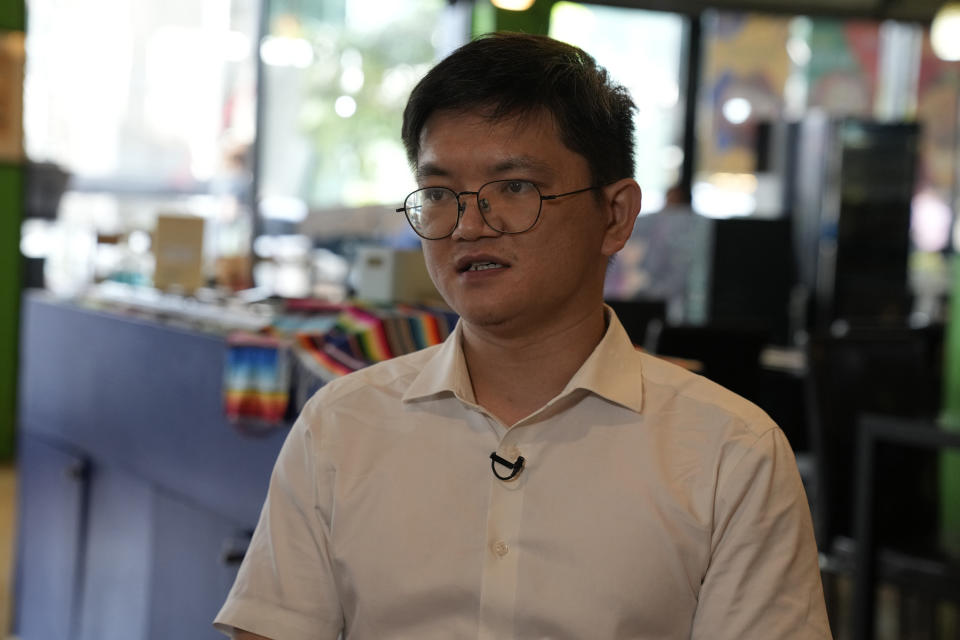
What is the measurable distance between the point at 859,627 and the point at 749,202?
19.2 feet

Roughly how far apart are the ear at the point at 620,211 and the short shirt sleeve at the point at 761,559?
12.0 inches

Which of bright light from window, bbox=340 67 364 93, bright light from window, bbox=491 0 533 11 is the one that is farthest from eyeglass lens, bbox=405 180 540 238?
bright light from window, bbox=340 67 364 93

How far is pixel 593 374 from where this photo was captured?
128cm

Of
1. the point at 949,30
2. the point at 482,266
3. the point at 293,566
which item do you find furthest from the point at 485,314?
the point at 949,30

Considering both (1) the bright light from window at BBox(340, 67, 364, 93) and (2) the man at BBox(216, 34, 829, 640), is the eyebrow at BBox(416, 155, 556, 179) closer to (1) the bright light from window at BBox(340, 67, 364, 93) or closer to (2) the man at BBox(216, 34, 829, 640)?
(2) the man at BBox(216, 34, 829, 640)

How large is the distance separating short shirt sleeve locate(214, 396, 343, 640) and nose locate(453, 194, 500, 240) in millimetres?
321

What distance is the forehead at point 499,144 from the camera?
125cm

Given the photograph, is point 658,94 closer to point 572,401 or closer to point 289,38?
point 289,38

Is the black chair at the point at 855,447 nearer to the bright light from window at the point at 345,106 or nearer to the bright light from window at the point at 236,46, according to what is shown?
the bright light from window at the point at 345,106

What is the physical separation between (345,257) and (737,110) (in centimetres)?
553

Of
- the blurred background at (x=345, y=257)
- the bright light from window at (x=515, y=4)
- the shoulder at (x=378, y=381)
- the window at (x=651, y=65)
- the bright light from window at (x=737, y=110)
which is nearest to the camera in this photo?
the shoulder at (x=378, y=381)

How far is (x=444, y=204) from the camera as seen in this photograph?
1287mm

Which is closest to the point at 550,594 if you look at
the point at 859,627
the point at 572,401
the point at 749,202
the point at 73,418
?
the point at 572,401

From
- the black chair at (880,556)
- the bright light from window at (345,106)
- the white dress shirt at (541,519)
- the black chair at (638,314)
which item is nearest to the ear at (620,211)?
the white dress shirt at (541,519)
